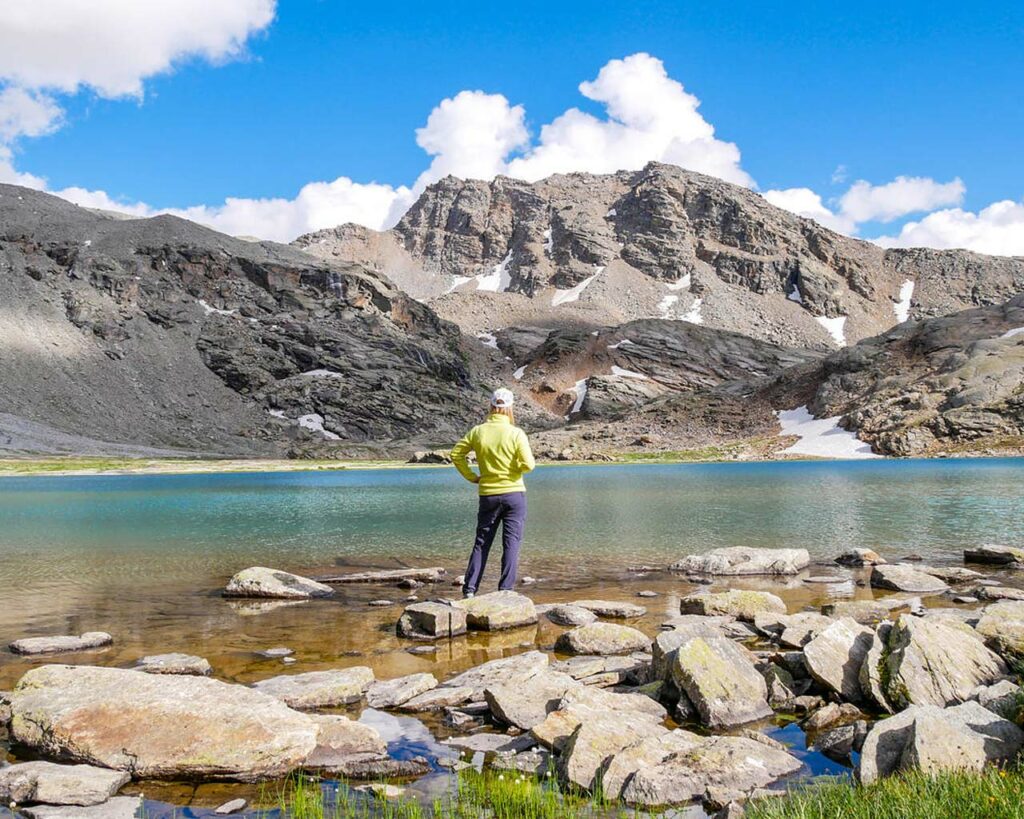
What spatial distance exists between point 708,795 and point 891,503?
38094 mm

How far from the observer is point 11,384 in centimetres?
12594

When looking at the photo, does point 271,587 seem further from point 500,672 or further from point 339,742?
point 339,742

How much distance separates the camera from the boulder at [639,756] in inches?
251

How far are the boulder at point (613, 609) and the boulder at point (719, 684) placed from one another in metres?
5.49

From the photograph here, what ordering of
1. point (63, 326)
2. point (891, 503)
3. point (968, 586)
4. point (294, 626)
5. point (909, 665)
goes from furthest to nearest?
point (63, 326) → point (891, 503) → point (968, 586) → point (294, 626) → point (909, 665)

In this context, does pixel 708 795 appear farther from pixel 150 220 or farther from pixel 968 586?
pixel 150 220

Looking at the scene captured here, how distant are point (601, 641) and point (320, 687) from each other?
4428 millimetres

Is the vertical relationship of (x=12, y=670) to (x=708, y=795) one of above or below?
below

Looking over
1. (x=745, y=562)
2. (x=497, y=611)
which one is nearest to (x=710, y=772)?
(x=497, y=611)

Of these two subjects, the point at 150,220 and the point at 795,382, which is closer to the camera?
the point at 795,382

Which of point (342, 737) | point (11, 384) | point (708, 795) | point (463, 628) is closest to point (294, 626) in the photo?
point (463, 628)

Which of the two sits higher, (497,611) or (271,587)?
(497,611)

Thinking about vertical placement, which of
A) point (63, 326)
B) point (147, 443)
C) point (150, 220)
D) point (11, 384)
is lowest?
point (147, 443)

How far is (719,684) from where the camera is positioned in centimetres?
859
